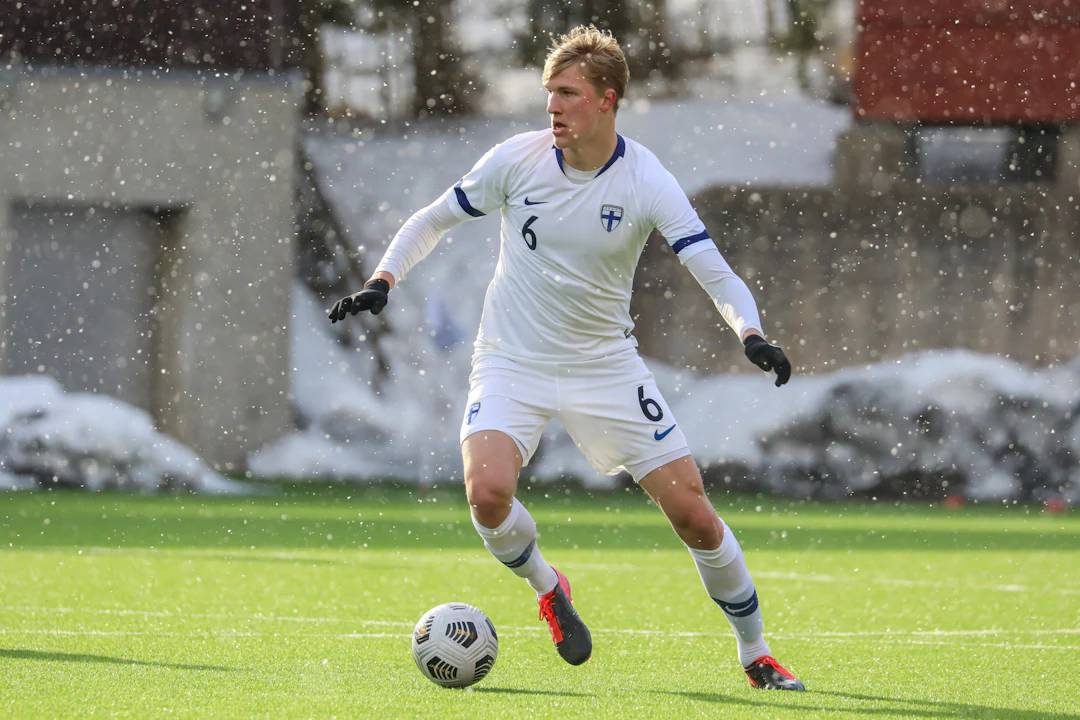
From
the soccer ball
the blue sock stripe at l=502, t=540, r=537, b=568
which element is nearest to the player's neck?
the blue sock stripe at l=502, t=540, r=537, b=568

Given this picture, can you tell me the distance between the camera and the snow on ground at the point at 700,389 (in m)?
17.6

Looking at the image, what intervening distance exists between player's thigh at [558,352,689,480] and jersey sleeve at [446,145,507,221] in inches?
26.1

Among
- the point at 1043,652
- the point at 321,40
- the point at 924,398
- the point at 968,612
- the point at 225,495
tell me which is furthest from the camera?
the point at 321,40

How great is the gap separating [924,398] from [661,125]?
6.26m

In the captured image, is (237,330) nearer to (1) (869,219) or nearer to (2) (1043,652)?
(1) (869,219)

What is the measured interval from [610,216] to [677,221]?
0.23 metres

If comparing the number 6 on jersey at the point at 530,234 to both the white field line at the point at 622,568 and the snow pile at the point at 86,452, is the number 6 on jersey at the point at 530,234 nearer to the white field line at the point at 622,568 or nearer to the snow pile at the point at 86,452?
the white field line at the point at 622,568

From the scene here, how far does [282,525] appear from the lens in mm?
12469

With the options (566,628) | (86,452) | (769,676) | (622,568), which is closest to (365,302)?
(566,628)

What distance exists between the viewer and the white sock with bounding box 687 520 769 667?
543 centimetres

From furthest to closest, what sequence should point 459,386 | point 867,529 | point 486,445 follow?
point 459,386 → point 867,529 → point 486,445

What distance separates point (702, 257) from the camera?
530cm

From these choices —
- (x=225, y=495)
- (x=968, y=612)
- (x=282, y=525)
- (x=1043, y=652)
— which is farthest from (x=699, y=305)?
(x=1043, y=652)

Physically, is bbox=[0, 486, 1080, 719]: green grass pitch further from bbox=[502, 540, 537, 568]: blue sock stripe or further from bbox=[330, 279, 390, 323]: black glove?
bbox=[330, 279, 390, 323]: black glove
